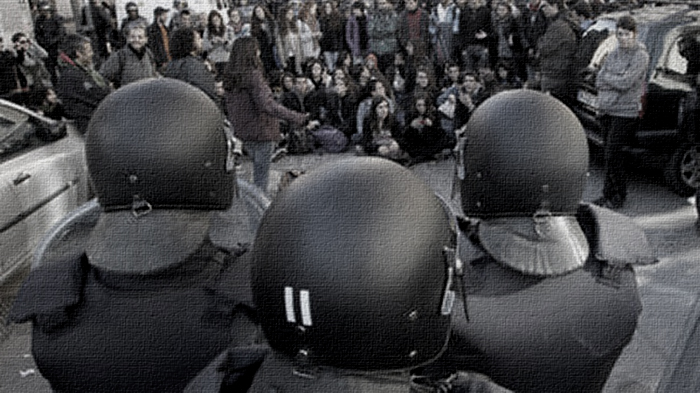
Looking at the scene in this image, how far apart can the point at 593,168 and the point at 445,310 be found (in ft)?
21.3

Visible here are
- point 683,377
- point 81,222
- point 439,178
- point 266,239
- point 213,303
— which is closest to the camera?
point 683,377

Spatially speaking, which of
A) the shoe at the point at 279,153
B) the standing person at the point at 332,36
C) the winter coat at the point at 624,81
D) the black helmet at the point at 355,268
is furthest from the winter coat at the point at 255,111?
the standing person at the point at 332,36

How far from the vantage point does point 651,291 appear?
15.9 ft

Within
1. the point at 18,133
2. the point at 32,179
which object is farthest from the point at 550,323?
the point at 18,133

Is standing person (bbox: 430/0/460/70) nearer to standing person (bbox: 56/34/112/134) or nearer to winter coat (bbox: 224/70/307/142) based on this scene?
winter coat (bbox: 224/70/307/142)

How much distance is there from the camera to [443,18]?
35.9 ft

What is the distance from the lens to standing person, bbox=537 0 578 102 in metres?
7.87

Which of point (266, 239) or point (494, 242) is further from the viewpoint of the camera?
point (494, 242)

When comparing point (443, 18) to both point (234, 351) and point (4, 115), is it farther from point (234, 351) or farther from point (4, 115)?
point (234, 351)

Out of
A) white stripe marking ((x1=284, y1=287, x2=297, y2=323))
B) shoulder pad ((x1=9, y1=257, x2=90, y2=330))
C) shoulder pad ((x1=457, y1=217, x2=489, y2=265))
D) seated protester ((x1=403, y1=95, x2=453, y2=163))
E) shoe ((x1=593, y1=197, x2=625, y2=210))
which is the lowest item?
shoe ((x1=593, y1=197, x2=625, y2=210))

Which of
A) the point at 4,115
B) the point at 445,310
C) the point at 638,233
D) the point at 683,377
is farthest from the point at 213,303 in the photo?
the point at 4,115

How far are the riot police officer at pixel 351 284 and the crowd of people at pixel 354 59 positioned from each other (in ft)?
15.5

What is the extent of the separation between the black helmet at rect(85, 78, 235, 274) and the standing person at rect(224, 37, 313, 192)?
3.66 m

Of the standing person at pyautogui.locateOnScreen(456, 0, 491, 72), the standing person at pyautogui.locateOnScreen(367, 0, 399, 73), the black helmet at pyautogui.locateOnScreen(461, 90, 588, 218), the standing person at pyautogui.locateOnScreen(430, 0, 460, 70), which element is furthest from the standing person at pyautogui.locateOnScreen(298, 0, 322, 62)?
the black helmet at pyautogui.locateOnScreen(461, 90, 588, 218)
